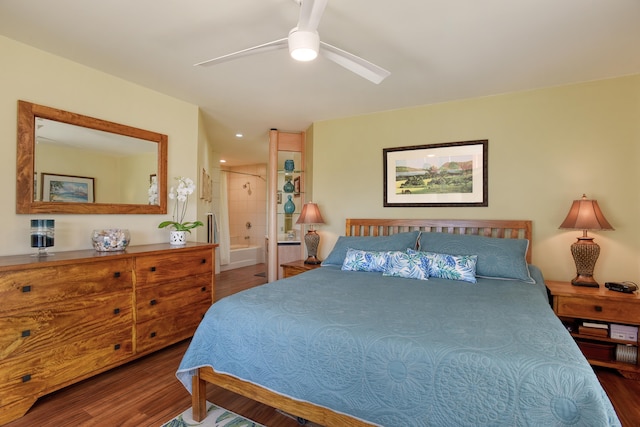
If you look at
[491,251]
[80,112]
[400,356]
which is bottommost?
[400,356]

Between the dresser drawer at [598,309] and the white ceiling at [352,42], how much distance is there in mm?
1848

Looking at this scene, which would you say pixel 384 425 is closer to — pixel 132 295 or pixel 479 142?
pixel 132 295

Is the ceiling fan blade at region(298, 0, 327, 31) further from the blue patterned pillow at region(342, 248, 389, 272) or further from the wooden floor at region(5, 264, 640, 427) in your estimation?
the wooden floor at region(5, 264, 640, 427)

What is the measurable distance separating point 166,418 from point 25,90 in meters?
2.48

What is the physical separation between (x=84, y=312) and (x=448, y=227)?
322cm

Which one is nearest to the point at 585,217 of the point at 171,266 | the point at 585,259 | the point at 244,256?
the point at 585,259

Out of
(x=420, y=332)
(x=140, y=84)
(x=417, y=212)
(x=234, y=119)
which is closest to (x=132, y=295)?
(x=140, y=84)

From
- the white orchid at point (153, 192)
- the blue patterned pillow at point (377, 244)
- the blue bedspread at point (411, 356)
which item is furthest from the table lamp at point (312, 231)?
the blue bedspread at point (411, 356)

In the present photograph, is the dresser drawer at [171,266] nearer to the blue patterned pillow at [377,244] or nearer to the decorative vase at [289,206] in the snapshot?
the blue patterned pillow at [377,244]

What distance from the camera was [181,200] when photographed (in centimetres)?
318

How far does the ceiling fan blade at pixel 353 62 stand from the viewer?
177cm

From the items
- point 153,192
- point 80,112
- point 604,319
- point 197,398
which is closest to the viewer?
point 197,398

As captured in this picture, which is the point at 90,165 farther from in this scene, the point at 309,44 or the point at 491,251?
the point at 491,251

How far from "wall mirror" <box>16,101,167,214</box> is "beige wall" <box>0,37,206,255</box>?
0.21 ft
